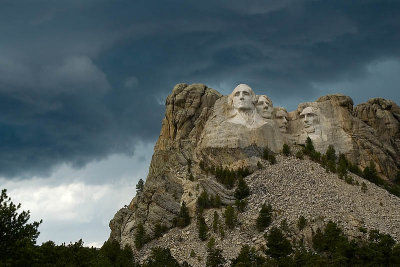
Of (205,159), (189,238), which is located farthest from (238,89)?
(189,238)

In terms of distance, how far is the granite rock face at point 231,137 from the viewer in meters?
82.2

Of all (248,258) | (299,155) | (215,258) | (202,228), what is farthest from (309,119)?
(215,258)

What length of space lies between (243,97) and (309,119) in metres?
10.1

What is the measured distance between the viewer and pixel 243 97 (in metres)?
90.4

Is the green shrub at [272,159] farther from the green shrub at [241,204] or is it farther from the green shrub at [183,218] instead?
the green shrub at [183,218]

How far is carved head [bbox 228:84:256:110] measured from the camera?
90.1 metres

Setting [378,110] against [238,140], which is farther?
[378,110]

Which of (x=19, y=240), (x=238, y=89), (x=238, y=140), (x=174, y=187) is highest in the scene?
(x=238, y=89)

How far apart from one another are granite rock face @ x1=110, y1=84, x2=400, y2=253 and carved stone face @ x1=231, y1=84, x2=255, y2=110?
13cm

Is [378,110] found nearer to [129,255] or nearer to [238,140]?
[238,140]

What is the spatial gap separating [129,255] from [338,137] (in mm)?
34668

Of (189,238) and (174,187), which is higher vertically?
(174,187)

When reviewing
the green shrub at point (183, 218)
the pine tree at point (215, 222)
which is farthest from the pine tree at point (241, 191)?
the green shrub at point (183, 218)

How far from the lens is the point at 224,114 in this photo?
91000mm
